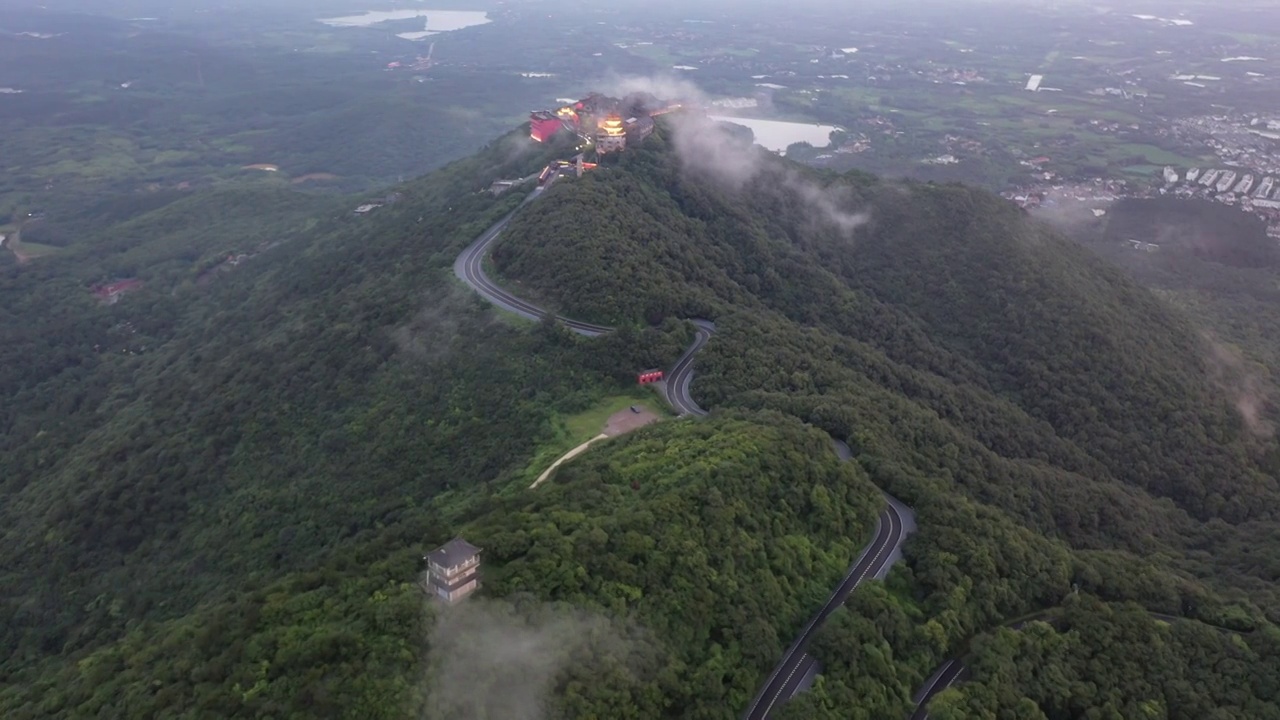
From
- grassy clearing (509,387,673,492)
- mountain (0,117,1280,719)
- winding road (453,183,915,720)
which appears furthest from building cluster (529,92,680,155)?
grassy clearing (509,387,673,492)

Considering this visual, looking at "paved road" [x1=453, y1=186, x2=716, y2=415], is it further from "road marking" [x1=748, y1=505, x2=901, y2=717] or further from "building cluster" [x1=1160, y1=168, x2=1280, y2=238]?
"building cluster" [x1=1160, y1=168, x2=1280, y2=238]

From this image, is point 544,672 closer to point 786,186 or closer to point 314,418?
point 314,418

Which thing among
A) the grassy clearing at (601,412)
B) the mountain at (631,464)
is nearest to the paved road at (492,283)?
the mountain at (631,464)

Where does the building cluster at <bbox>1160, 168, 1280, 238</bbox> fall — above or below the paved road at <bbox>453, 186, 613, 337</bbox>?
below

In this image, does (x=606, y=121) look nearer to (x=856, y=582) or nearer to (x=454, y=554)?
(x=856, y=582)

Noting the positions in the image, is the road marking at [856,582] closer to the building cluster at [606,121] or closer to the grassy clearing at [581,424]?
the grassy clearing at [581,424]

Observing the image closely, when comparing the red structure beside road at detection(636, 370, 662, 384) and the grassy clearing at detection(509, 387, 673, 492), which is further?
the red structure beside road at detection(636, 370, 662, 384)
